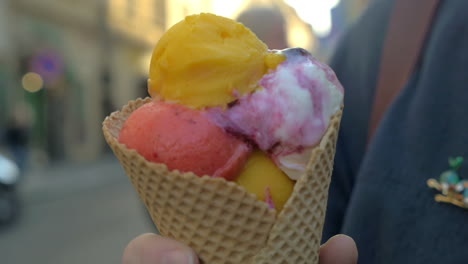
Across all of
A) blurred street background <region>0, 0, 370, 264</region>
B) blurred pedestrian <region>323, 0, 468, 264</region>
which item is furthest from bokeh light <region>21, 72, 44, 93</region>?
blurred pedestrian <region>323, 0, 468, 264</region>

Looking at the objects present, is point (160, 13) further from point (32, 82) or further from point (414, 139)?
point (414, 139)

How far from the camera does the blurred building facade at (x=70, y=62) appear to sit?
1182 centimetres

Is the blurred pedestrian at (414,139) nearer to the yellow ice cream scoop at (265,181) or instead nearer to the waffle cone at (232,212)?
the waffle cone at (232,212)

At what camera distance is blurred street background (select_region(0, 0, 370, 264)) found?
5.46 meters

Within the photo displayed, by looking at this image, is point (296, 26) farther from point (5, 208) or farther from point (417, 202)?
point (417, 202)

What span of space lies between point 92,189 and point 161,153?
28.2 feet

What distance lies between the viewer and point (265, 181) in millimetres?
849

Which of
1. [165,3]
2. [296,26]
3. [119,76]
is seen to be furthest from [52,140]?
[296,26]

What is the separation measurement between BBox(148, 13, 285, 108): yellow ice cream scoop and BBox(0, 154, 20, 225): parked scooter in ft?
18.9

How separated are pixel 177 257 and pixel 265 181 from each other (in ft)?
0.70

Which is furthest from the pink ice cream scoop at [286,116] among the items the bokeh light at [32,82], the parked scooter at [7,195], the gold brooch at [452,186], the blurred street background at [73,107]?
the bokeh light at [32,82]

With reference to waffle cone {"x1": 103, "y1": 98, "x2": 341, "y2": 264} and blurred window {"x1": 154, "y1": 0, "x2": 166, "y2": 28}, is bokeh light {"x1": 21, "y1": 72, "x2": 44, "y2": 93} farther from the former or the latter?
waffle cone {"x1": 103, "y1": 98, "x2": 341, "y2": 264}

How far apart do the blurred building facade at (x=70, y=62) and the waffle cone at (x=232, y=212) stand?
10.1 meters

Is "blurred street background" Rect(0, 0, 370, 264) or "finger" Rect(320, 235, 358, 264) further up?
"finger" Rect(320, 235, 358, 264)
